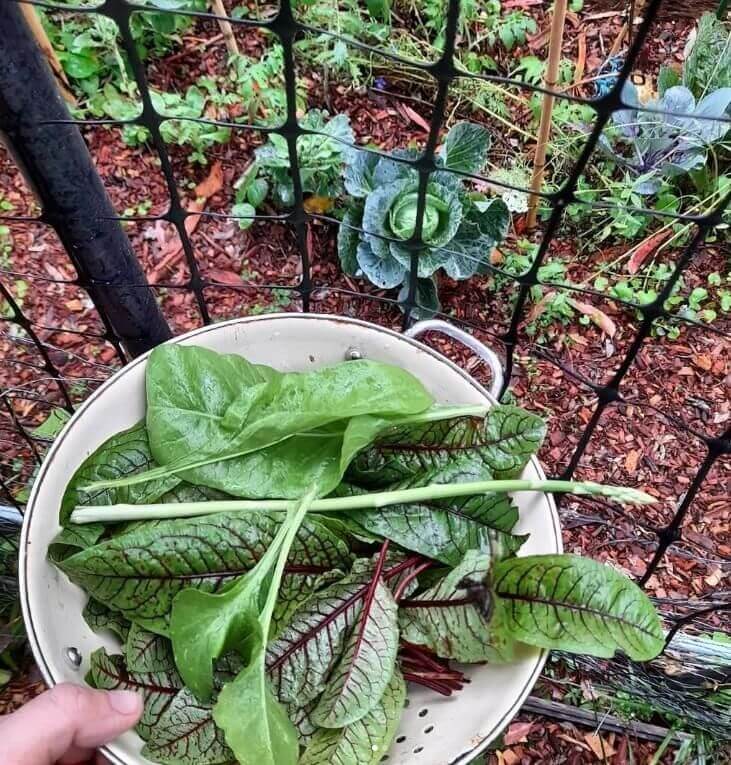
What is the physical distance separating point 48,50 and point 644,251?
115cm

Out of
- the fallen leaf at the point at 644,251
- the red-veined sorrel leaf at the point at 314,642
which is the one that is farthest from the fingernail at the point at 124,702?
the fallen leaf at the point at 644,251

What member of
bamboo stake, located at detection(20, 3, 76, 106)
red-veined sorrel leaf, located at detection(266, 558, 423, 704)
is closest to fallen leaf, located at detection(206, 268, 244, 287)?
bamboo stake, located at detection(20, 3, 76, 106)

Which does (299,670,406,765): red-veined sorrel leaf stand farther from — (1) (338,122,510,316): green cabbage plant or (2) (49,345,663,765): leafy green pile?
(1) (338,122,510,316): green cabbage plant

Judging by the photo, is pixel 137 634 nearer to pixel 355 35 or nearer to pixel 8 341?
pixel 8 341

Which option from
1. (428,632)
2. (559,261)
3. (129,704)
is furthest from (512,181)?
(129,704)

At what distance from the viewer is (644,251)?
1510mm

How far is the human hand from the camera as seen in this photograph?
65 centimetres

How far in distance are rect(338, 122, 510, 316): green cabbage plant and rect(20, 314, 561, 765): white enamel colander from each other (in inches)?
20.5

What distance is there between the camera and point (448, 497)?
2.43 feet

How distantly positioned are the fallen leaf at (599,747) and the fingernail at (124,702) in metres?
0.81

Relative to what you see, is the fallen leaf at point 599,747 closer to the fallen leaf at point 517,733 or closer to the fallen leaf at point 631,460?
the fallen leaf at point 517,733

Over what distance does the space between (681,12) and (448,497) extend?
1443 mm

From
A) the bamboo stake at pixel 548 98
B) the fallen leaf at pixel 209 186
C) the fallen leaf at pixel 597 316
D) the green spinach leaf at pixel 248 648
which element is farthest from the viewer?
the fallen leaf at pixel 209 186

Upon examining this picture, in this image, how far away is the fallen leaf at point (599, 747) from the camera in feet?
4.04
